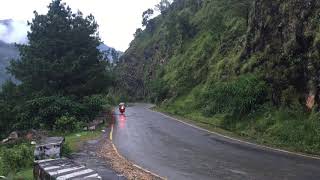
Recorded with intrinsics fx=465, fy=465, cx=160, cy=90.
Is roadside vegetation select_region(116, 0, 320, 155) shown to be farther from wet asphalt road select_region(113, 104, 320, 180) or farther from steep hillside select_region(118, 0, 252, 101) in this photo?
wet asphalt road select_region(113, 104, 320, 180)

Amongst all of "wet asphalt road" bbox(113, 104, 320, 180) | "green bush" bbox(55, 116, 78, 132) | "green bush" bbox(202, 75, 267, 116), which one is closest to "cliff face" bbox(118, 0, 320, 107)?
"green bush" bbox(202, 75, 267, 116)

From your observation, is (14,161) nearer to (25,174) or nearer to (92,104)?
(25,174)

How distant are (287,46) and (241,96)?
13.2 ft

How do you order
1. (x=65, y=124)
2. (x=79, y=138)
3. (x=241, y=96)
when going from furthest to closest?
(x=65, y=124), (x=241, y=96), (x=79, y=138)

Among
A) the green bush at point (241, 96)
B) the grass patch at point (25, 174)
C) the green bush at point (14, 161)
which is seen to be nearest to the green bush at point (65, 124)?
the green bush at point (241, 96)

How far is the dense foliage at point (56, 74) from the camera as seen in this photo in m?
32.2

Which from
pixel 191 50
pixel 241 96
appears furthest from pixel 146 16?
pixel 241 96

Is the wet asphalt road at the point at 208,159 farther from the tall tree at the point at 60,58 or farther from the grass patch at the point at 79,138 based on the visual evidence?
the tall tree at the point at 60,58

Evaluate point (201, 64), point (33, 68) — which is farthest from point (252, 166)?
point (201, 64)

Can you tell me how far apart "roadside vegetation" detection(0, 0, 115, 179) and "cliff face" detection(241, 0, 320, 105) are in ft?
39.6

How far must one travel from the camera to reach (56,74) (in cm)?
3409

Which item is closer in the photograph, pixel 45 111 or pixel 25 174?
pixel 25 174

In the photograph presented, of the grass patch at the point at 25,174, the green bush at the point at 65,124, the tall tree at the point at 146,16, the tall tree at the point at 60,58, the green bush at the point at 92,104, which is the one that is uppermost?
the tall tree at the point at 146,16

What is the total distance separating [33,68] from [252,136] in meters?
17.8
